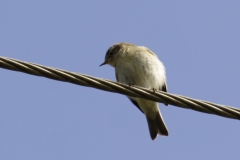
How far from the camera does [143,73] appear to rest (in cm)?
894

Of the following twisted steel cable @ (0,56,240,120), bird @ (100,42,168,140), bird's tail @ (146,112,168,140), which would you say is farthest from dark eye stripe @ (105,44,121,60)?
twisted steel cable @ (0,56,240,120)

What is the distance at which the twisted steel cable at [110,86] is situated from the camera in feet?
15.8

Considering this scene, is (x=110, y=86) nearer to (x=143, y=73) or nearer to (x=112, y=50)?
(x=143, y=73)

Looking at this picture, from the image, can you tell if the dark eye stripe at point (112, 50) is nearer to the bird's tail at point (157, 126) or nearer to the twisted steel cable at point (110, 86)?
the bird's tail at point (157, 126)

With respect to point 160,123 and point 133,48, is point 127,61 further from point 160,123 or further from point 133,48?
point 160,123

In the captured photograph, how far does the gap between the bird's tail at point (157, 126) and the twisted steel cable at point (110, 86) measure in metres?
4.35

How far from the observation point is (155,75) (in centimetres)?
901

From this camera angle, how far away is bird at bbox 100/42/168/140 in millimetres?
8984

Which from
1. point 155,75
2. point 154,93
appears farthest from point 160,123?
point 154,93

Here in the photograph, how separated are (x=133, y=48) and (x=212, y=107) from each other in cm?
470

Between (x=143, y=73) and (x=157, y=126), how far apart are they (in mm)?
1349

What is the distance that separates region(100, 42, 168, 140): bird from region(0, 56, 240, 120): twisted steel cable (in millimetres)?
3208

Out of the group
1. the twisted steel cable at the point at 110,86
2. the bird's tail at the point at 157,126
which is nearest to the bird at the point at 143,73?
the bird's tail at the point at 157,126

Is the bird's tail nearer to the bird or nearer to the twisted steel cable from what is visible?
the bird
